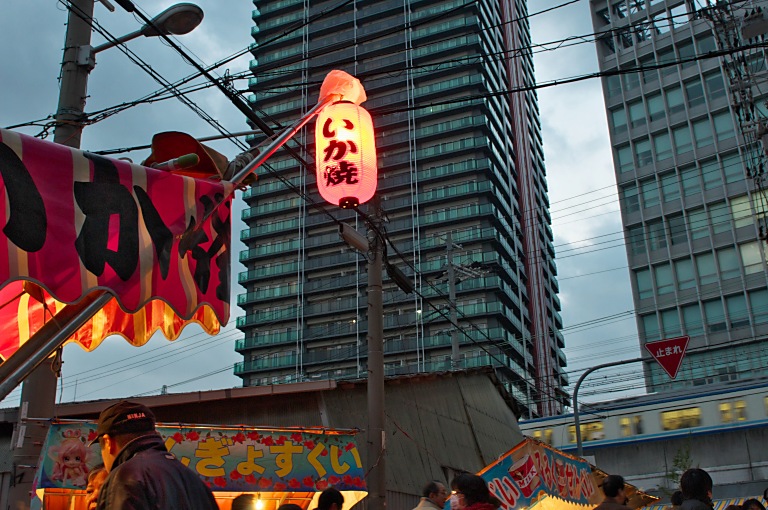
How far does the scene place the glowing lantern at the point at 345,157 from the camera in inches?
404

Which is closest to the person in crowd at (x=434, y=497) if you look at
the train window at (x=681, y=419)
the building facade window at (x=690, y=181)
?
the train window at (x=681, y=419)

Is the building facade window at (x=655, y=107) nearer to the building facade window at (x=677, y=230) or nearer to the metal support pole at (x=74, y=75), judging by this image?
the building facade window at (x=677, y=230)

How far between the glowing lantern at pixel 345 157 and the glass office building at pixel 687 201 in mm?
51210

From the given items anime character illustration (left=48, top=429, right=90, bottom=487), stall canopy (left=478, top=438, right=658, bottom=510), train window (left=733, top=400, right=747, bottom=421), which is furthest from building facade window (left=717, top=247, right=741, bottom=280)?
anime character illustration (left=48, top=429, right=90, bottom=487)

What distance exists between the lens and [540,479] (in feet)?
29.3

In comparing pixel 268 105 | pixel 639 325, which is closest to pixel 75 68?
pixel 639 325

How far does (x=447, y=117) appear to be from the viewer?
78.2 m

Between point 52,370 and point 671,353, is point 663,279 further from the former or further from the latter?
point 52,370

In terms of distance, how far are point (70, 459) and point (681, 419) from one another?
126 ft

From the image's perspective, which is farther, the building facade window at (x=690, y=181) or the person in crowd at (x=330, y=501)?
the building facade window at (x=690, y=181)

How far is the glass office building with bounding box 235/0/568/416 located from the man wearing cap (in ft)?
213

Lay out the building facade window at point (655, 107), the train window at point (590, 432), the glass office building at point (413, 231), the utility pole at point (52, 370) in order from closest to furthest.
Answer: the utility pole at point (52, 370)
the train window at point (590, 432)
the building facade window at point (655, 107)
the glass office building at point (413, 231)

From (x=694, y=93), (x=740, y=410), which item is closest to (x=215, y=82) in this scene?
(x=740, y=410)

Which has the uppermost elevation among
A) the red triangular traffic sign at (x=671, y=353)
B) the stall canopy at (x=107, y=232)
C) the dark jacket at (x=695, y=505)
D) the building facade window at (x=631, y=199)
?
the building facade window at (x=631, y=199)
